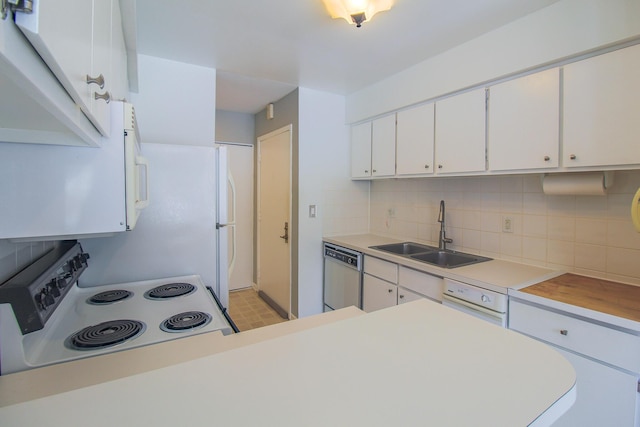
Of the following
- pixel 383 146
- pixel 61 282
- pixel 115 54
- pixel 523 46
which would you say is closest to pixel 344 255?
pixel 383 146

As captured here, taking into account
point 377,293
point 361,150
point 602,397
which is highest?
point 361,150

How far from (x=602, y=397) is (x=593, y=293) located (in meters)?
0.46

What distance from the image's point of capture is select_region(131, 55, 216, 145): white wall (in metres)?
2.36

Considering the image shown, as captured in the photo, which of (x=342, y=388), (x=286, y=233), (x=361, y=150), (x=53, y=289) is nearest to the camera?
(x=342, y=388)

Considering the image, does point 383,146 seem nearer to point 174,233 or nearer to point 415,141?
point 415,141

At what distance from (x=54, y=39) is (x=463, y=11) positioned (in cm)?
199

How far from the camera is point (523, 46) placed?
1.79 metres

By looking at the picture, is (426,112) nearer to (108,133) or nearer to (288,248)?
(288,248)

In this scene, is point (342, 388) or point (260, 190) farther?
point (260, 190)

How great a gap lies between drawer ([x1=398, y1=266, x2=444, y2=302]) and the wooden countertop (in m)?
0.52

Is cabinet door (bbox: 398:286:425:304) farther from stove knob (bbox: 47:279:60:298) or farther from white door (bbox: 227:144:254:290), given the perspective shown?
white door (bbox: 227:144:254:290)

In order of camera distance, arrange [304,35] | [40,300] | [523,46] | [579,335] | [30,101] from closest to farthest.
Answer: [30,101]
[40,300]
[579,335]
[523,46]
[304,35]

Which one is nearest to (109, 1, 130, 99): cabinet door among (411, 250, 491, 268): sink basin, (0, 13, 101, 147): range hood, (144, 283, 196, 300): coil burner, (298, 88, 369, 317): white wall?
(0, 13, 101, 147): range hood

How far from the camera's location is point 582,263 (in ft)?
6.03
